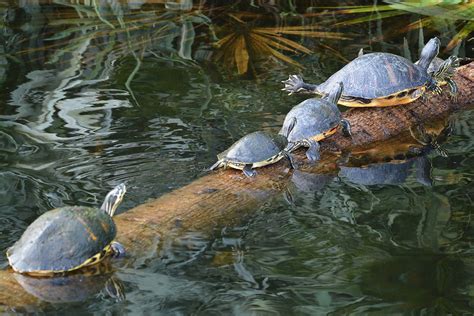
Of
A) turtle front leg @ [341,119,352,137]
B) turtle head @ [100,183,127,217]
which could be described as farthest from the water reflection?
turtle front leg @ [341,119,352,137]

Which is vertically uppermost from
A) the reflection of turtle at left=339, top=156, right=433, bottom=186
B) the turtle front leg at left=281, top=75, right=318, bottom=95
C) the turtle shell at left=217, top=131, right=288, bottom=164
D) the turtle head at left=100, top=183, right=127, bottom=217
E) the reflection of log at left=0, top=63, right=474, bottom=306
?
the turtle front leg at left=281, top=75, right=318, bottom=95

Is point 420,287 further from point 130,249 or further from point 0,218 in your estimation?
point 0,218

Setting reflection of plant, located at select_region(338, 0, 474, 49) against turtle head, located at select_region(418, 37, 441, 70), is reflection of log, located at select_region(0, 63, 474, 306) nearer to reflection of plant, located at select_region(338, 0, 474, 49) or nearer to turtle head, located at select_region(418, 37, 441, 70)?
turtle head, located at select_region(418, 37, 441, 70)

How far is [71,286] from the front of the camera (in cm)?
273

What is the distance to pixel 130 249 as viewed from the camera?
2930 millimetres

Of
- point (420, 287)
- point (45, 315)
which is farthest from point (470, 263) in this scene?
point (45, 315)

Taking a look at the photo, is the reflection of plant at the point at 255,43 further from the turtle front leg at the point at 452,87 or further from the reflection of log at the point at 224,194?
the reflection of log at the point at 224,194

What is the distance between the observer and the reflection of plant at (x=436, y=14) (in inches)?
225

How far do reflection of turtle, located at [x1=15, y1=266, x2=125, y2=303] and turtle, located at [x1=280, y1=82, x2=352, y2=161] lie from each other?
1.28m

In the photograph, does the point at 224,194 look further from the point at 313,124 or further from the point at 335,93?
the point at 335,93

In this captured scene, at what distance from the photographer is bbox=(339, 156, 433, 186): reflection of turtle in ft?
12.1

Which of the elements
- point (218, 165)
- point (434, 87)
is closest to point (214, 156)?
point (218, 165)

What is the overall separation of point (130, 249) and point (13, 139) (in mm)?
1540

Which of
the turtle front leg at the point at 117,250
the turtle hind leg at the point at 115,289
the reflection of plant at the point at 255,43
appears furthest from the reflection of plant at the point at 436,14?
the turtle hind leg at the point at 115,289
